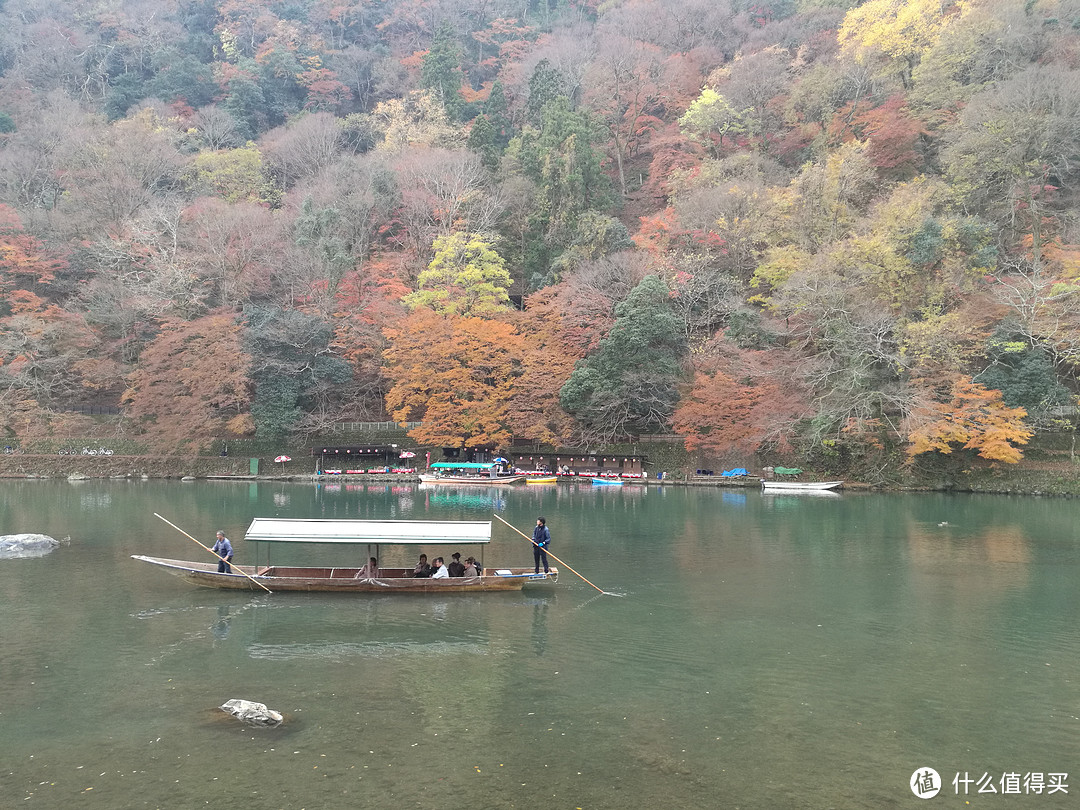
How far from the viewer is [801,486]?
Answer: 4103 cm

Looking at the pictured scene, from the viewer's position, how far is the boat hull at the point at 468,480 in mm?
43938

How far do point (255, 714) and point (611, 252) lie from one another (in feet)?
150

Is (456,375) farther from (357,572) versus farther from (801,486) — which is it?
(357,572)

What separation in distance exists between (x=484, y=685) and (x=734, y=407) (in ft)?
109

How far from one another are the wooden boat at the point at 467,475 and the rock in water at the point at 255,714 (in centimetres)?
3265

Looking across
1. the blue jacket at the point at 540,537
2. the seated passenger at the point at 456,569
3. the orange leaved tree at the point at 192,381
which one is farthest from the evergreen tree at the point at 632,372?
the seated passenger at the point at 456,569

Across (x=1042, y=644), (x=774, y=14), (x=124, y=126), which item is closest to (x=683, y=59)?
(x=774, y=14)

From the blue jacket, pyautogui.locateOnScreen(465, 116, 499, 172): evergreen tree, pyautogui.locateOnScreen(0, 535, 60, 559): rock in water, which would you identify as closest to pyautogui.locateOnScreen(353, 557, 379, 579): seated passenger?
the blue jacket

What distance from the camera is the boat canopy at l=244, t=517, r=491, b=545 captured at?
18453 mm

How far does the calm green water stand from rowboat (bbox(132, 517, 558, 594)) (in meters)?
0.38

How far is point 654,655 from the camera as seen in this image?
46.0 ft

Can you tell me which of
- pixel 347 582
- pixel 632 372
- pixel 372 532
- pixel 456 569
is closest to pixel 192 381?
pixel 632 372

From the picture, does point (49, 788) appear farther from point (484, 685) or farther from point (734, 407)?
point (734, 407)

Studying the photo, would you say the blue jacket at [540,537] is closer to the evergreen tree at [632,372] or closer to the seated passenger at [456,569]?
the seated passenger at [456,569]
